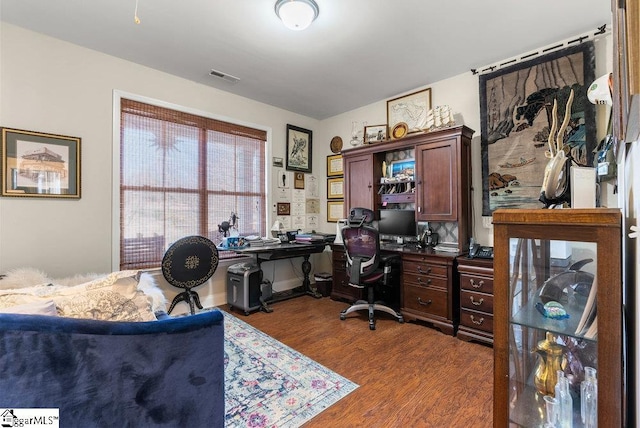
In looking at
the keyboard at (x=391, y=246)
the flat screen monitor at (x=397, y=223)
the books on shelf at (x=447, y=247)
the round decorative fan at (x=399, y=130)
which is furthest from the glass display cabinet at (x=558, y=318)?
the round decorative fan at (x=399, y=130)

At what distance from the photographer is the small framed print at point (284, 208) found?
14.1 ft

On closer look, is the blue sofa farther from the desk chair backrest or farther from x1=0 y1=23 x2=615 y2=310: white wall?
x1=0 y1=23 x2=615 y2=310: white wall

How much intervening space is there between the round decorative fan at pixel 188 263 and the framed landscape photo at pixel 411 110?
8.88 feet

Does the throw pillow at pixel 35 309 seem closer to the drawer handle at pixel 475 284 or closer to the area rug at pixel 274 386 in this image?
the area rug at pixel 274 386

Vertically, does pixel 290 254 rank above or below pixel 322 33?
below

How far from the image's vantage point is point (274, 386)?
6.35ft

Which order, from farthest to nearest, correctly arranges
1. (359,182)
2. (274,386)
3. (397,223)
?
(359,182) < (397,223) < (274,386)

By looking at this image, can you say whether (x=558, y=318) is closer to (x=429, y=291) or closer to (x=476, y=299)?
(x=476, y=299)

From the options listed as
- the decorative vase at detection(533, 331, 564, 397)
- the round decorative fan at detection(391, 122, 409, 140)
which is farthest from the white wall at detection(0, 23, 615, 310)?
the decorative vase at detection(533, 331, 564, 397)

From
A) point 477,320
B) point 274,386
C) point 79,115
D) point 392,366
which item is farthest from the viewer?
point 79,115

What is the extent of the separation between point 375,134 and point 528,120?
1.68 metres

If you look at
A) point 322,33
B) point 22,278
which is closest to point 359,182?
point 322,33

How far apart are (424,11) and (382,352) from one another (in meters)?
2.75

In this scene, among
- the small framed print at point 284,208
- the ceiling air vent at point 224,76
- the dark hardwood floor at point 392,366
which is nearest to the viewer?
the dark hardwood floor at point 392,366
